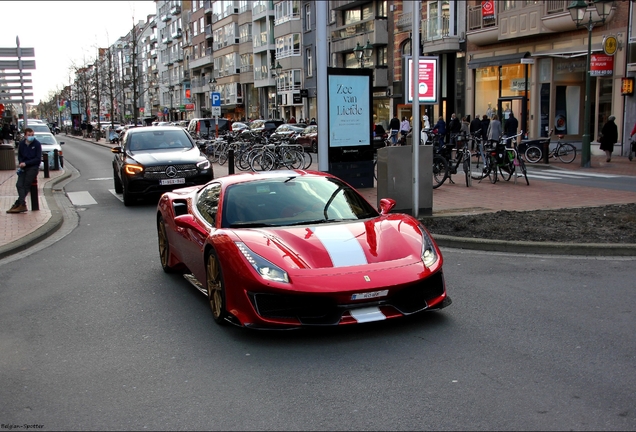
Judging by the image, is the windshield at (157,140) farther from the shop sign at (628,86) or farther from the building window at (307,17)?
the building window at (307,17)

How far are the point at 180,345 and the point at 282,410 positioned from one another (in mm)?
1660

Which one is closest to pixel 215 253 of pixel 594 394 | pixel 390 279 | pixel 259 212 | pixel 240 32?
pixel 259 212

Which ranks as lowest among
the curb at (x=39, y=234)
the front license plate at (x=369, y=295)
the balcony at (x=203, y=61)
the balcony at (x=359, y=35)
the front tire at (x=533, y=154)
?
the curb at (x=39, y=234)

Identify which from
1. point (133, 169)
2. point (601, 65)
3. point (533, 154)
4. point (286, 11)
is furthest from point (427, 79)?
point (286, 11)

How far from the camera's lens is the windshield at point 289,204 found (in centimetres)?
632

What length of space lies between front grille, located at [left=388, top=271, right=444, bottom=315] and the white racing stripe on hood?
40cm

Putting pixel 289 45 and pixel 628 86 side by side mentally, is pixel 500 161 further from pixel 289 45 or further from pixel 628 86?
pixel 289 45

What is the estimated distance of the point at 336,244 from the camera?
5.66 metres

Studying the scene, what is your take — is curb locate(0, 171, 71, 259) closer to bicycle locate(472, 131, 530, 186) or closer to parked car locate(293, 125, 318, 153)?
bicycle locate(472, 131, 530, 186)

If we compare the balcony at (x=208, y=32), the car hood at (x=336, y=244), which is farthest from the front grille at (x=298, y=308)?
the balcony at (x=208, y=32)

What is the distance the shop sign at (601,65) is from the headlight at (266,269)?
77.6 feet

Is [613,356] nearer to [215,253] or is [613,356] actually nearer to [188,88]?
[215,253]

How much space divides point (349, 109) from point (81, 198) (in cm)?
722

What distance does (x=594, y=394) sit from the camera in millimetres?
4211
